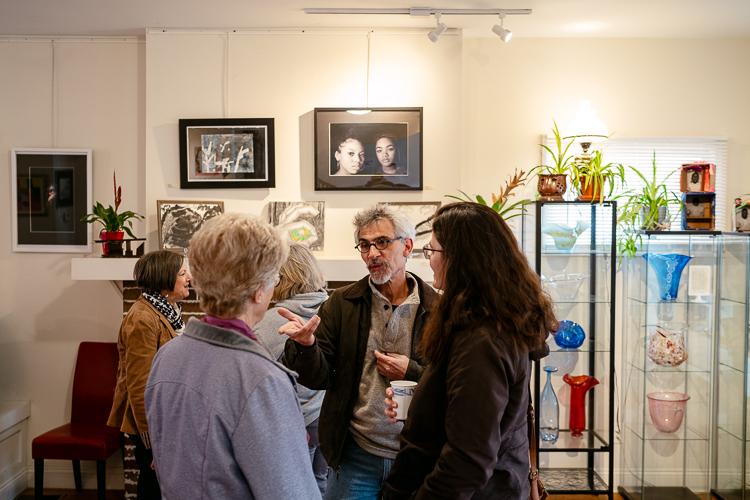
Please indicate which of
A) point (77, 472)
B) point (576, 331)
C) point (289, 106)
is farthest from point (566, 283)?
point (77, 472)

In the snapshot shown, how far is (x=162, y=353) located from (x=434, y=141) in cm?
A: 274

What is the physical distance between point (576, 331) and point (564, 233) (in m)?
0.61

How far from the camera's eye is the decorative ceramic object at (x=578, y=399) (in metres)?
3.47

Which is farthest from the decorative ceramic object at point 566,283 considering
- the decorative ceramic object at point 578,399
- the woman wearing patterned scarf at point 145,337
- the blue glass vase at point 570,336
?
the woman wearing patterned scarf at point 145,337

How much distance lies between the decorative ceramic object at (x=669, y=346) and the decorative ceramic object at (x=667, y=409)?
0.72 ft

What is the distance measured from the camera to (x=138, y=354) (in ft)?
8.30

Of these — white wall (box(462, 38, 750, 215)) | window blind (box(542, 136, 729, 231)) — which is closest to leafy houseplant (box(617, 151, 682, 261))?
window blind (box(542, 136, 729, 231))

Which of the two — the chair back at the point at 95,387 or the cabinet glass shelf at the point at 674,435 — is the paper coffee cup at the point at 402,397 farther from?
the chair back at the point at 95,387

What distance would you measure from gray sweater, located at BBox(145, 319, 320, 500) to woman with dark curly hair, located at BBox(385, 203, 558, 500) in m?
0.34

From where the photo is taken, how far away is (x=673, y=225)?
12.6ft

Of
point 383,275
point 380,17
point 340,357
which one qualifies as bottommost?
point 340,357

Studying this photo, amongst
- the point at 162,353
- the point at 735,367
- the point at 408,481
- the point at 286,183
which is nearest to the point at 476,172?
the point at 286,183

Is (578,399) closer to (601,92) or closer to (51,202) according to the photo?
(601,92)

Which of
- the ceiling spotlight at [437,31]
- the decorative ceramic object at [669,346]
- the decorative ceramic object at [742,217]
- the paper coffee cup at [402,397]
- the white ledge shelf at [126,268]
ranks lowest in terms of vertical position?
the decorative ceramic object at [669,346]
